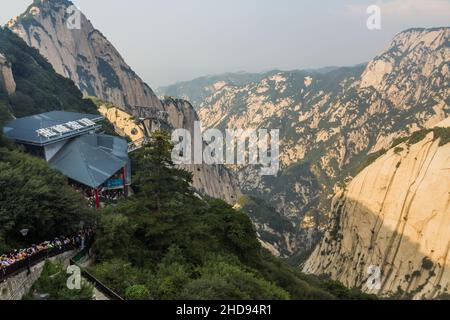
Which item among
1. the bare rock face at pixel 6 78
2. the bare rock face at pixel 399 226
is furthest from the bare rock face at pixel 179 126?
the bare rock face at pixel 399 226

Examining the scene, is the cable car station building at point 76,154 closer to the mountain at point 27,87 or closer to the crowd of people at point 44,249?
the mountain at point 27,87

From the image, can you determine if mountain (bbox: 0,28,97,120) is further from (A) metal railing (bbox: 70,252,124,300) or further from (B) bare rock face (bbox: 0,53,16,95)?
(A) metal railing (bbox: 70,252,124,300)

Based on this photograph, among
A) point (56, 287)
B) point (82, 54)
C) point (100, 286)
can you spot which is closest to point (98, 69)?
point (82, 54)

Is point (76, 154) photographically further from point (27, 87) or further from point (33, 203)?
point (27, 87)

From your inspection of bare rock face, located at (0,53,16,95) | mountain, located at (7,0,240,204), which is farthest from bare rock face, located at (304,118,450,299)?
bare rock face, located at (0,53,16,95)

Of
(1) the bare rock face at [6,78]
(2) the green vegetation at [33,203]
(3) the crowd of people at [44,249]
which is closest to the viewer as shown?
(3) the crowd of people at [44,249]

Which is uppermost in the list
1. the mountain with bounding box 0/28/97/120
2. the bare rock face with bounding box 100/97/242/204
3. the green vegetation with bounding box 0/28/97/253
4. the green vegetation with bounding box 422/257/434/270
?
the mountain with bounding box 0/28/97/120
